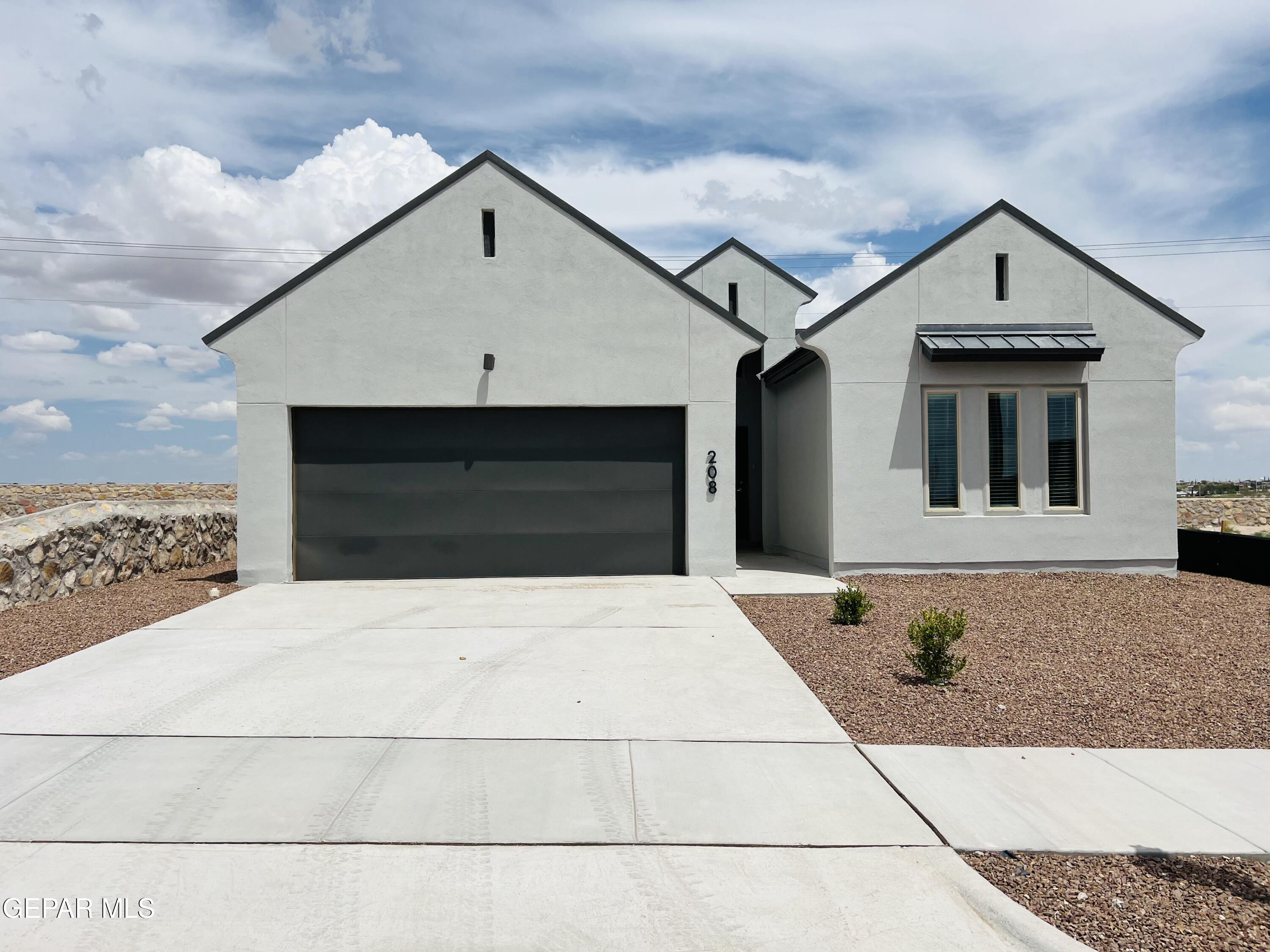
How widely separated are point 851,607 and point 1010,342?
19.3ft

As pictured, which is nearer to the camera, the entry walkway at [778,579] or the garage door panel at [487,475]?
the entry walkway at [778,579]

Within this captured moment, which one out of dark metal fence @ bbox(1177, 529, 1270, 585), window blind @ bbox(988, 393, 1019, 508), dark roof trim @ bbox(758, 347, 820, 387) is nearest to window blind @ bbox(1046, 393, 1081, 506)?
window blind @ bbox(988, 393, 1019, 508)

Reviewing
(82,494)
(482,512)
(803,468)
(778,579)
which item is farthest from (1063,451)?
(82,494)

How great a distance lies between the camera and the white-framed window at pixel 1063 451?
12750 mm

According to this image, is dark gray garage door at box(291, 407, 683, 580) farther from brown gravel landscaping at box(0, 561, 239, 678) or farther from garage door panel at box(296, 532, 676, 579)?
brown gravel landscaping at box(0, 561, 239, 678)

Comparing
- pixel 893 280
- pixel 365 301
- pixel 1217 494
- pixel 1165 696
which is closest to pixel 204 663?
pixel 365 301

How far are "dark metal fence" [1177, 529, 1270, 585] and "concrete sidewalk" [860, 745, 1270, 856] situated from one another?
29.6 ft

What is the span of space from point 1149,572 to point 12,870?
1422 centimetres

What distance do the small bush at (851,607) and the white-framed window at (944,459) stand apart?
4195 mm

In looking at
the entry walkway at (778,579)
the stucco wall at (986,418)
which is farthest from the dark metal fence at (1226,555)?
the entry walkway at (778,579)

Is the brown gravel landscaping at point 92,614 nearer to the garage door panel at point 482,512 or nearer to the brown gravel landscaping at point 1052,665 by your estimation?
the garage door panel at point 482,512

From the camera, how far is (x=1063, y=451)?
504 inches

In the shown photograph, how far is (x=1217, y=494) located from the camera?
29125 mm

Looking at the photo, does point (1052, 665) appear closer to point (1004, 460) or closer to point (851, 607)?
point (851, 607)
